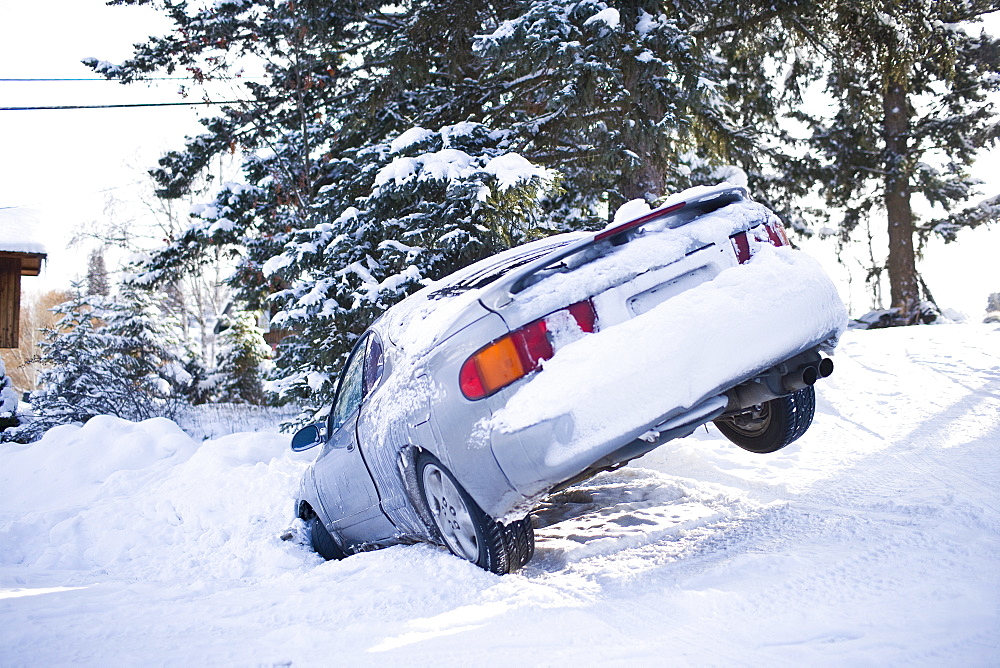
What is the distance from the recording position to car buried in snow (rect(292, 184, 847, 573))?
279 cm

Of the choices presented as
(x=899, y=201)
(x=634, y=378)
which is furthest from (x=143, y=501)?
(x=899, y=201)

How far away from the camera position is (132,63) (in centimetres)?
1289

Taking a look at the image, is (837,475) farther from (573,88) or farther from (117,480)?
(117,480)

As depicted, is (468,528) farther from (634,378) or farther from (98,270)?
(98,270)

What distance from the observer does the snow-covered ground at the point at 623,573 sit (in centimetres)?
222

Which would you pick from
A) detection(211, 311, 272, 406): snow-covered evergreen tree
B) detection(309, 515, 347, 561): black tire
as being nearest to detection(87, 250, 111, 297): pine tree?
detection(211, 311, 272, 406): snow-covered evergreen tree

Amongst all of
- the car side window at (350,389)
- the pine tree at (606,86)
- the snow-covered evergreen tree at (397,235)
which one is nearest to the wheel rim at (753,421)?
the car side window at (350,389)

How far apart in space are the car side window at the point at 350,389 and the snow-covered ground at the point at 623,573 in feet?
3.10

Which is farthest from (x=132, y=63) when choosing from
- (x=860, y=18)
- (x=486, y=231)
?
(x=860, y=18)

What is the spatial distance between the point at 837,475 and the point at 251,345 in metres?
21.5

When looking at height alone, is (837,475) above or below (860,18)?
below

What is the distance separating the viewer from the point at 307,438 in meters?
4.56

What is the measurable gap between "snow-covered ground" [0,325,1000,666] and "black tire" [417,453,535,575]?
0.11 meters

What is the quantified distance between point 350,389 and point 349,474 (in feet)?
1.86
